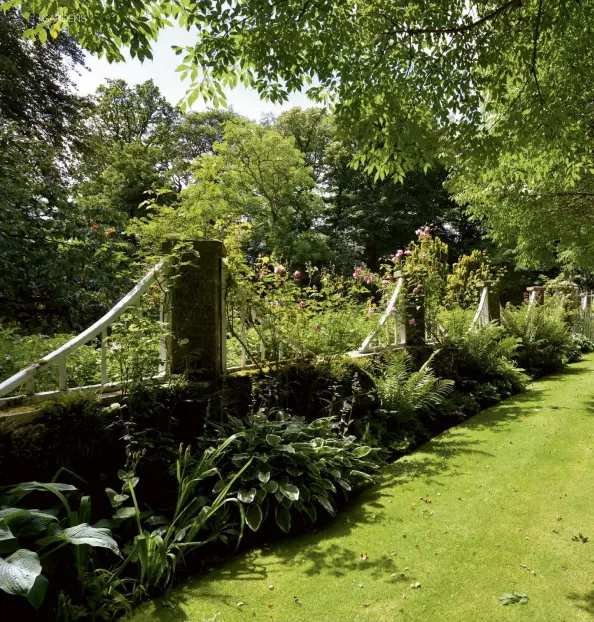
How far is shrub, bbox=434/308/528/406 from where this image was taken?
6.24 m

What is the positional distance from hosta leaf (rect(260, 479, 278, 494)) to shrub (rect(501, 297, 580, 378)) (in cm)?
652

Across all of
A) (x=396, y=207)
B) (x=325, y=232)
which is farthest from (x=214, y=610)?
(x=396, y=207)

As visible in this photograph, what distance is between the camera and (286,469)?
9.82 feet

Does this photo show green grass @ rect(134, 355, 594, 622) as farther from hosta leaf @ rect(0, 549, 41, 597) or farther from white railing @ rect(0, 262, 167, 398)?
white railing @ rect(0, 262, 167, 398)

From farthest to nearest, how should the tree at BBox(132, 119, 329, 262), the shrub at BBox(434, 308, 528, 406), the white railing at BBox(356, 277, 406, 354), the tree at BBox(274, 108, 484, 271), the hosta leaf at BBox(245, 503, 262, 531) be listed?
the tree at BBox(274, 108, 484, 271)
the tree at BBox(132, 119, 329, 262)
the shrub at BBox(434, 308, 528, 406)
the white railing at BBox(356, 277, 406, 354)
the hosta leaf at BBox(245, 503, 262, 531)

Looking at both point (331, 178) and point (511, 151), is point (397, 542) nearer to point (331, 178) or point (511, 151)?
point (511, 151)

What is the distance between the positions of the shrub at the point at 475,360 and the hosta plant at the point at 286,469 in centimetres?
313

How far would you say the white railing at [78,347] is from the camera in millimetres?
2490

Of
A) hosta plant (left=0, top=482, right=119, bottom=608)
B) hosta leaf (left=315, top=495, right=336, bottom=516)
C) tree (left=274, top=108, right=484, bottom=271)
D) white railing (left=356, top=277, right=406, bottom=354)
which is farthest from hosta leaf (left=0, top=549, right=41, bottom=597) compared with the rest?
tree (left=274, top=108, right=484, bottom=271)

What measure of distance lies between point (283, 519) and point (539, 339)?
7896 millimetres

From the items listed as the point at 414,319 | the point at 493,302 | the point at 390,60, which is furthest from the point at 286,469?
the point at 493,302

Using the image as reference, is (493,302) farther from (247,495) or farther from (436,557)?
(247,495)

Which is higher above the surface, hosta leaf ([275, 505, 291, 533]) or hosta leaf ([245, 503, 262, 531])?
hosta leaf ([245, 503, 262, 531])

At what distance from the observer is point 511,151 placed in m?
3.69
